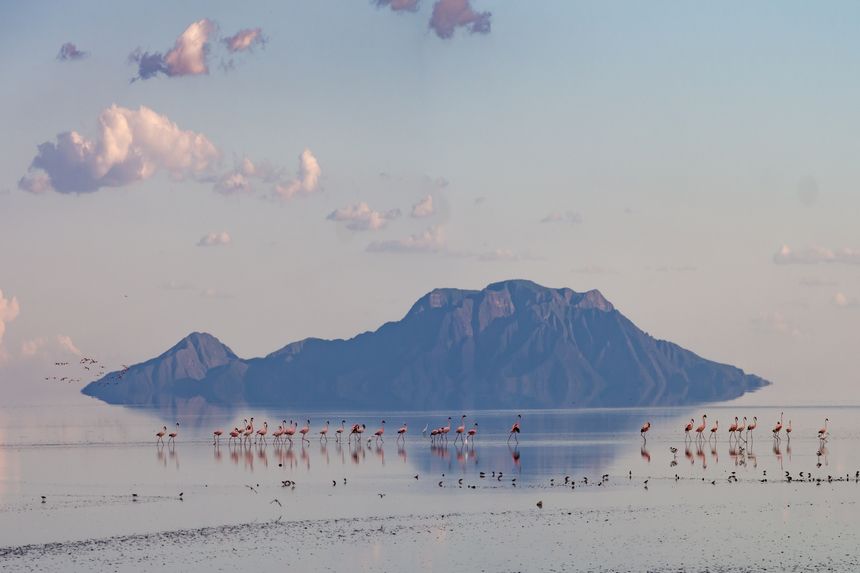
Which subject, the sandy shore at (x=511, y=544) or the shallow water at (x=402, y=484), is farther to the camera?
the shallow water at (x=402, y=484)

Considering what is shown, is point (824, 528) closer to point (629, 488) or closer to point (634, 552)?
point (634, 552)

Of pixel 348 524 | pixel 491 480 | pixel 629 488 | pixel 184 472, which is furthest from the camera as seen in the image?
pixel 184 472

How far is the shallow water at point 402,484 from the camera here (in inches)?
2790

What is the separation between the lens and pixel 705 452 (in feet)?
406

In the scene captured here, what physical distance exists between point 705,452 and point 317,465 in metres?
38.2

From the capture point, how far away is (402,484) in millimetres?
93312

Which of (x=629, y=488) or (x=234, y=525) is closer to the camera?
(x=234, y=525)

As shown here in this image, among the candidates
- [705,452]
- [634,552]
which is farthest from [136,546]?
[705,452]

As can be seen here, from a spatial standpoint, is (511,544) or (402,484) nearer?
(511,544)

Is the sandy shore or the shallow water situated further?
the shallow water

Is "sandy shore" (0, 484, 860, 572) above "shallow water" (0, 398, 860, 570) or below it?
below

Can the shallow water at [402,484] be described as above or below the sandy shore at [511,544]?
above

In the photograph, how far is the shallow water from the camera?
7088cm

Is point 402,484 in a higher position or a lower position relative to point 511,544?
higher
